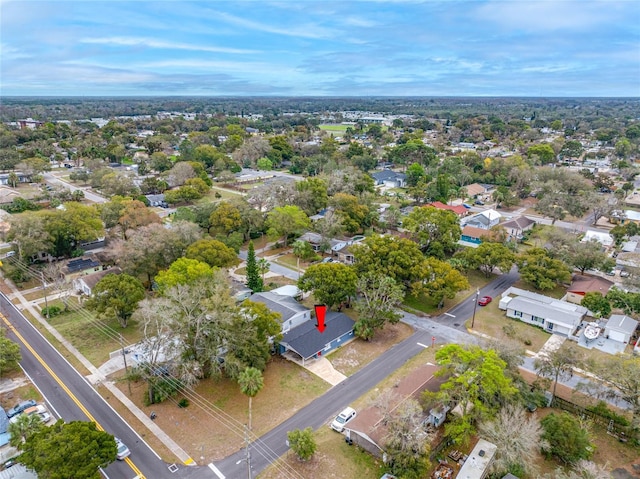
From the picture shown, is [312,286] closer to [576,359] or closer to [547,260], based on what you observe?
[576,359]

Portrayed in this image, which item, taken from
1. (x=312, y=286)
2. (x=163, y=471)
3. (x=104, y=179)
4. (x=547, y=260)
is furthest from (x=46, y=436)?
(x=104, y=179)

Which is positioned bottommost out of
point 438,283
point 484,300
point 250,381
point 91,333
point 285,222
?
point 91,333

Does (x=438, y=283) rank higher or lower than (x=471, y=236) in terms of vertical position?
higher

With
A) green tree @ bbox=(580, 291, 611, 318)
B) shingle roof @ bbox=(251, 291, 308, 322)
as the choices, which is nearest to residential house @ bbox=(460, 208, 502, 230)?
green tree @ bbox=(580, 291, 611, 318)

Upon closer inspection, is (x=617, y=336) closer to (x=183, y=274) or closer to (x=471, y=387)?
(x=471, y=387)

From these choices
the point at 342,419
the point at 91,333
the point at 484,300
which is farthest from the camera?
the point at 484,300

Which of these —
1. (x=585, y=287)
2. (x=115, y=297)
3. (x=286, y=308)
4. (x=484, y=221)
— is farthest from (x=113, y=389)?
(x=484, y=221)
